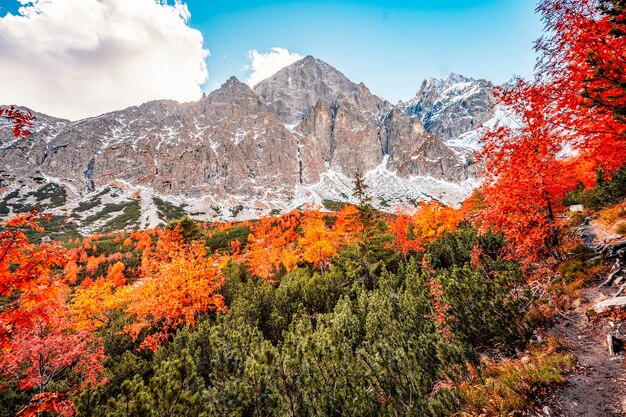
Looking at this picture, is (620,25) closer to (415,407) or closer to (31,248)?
(415,407)

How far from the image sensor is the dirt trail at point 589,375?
3.60m

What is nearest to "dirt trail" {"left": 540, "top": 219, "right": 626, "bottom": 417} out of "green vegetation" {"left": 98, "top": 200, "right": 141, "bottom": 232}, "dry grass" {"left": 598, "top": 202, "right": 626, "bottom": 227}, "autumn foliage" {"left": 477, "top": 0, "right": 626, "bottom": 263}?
"autumn foliage" {"left": 477, "top": 0, "right": 626, "bottom": 263}

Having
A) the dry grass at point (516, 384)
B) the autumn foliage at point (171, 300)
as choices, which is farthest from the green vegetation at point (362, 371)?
the autumn foliage at point (171, 300)

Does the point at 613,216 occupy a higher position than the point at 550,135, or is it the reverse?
the point at 550,135

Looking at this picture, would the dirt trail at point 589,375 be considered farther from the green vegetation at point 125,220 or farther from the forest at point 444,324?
the green vegetation at point 125,220

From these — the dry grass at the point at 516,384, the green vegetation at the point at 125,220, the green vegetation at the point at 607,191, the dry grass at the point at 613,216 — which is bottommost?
the dry grass at the point at 516,384

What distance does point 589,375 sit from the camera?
421cm

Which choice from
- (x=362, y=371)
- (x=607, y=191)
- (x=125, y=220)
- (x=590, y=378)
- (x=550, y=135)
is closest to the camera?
(x=590, y=378)

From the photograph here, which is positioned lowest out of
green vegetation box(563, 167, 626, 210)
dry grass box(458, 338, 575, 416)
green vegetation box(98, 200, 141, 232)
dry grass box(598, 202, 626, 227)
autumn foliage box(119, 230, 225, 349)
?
autumn foliage box(119, 230, 225, 349)

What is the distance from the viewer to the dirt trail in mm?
3596

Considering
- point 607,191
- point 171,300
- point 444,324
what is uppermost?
point 607,191

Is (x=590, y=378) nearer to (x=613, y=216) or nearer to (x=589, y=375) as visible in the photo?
(x=589, y=375)

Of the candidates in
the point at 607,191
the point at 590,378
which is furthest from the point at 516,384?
the point at 607,191

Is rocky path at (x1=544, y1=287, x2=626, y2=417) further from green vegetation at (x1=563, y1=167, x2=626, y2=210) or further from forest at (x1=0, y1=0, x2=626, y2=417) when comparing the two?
green vegetation at (x1=563, y1=167, x2=626, y2=210)
